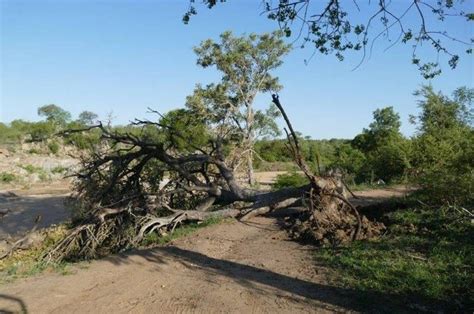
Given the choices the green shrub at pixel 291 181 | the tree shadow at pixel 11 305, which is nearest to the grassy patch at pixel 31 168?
the green shrub at pixel 291 181

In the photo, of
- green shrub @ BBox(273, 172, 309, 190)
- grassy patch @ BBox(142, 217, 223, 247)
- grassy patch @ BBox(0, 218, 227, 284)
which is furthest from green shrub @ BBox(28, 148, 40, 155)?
grassy patch @ BBox(142, 217, 223, 247)

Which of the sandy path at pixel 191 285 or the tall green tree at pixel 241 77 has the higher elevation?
the tall green tree at pixel 241 77

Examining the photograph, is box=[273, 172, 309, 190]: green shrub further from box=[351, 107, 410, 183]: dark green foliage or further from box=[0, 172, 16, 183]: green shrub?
box=[0, 172, 16, 183]: green shrub

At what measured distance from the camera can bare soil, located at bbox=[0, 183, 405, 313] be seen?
210 inches

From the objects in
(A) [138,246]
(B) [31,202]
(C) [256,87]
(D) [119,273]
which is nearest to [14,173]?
(B) [31,202]

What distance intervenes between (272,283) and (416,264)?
183cm

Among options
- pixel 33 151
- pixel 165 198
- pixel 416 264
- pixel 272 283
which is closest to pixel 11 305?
pixel 272 283

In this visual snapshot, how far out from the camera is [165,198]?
35.3 feet

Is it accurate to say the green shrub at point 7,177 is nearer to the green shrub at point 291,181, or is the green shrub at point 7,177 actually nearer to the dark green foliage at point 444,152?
the green shrub at point 291,181

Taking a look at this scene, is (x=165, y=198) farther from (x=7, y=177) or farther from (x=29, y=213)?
(x=7, y=177)

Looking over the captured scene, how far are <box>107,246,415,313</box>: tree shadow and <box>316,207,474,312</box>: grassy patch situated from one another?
0.23 feet

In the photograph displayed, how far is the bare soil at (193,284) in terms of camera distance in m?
5.33

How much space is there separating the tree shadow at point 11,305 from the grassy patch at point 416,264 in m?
3.60

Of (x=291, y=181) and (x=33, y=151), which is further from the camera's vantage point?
(x=33, y=151)
